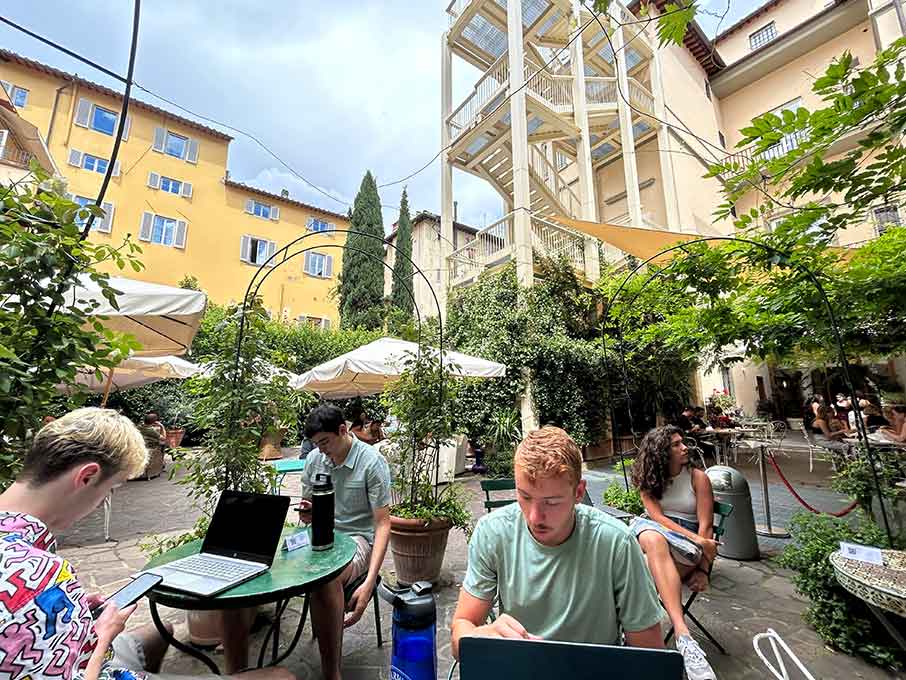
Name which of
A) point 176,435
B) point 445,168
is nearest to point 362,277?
point 445,168

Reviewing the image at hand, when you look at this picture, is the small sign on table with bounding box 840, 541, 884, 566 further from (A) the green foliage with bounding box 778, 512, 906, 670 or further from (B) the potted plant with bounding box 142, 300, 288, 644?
(B) the potted plant with bounding box 142, 300, 288, 644

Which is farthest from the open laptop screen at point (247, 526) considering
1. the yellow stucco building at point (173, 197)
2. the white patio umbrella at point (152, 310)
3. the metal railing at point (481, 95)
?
the yellow stucco building at point (173, 197)

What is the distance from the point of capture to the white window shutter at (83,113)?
15.7 m

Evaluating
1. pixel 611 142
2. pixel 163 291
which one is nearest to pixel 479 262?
pixel 611 142

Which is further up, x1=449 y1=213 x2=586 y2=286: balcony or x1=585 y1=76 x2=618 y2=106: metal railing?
x1=585 y1=76 x2=618 y2=106: metal railing

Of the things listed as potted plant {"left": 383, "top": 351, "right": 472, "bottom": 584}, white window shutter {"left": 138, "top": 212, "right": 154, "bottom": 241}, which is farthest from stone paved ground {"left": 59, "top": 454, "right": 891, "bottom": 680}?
white window shutter {"left": 138, "top": 212, "right": 154, "bottom": 241}

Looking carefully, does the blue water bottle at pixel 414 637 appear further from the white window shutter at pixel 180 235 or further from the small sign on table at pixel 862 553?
the white window shutter at pixel 180 235

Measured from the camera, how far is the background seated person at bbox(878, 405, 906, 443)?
6.35m

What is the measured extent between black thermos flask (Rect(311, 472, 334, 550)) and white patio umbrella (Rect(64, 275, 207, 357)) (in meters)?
1.66

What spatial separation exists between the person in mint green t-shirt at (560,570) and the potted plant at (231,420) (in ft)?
6.51

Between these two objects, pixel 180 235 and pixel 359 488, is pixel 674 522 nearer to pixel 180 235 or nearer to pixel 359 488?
pixel 359 488

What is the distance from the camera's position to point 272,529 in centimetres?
208

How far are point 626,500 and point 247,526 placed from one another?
3868 mm

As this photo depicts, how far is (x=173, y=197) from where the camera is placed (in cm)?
1775
